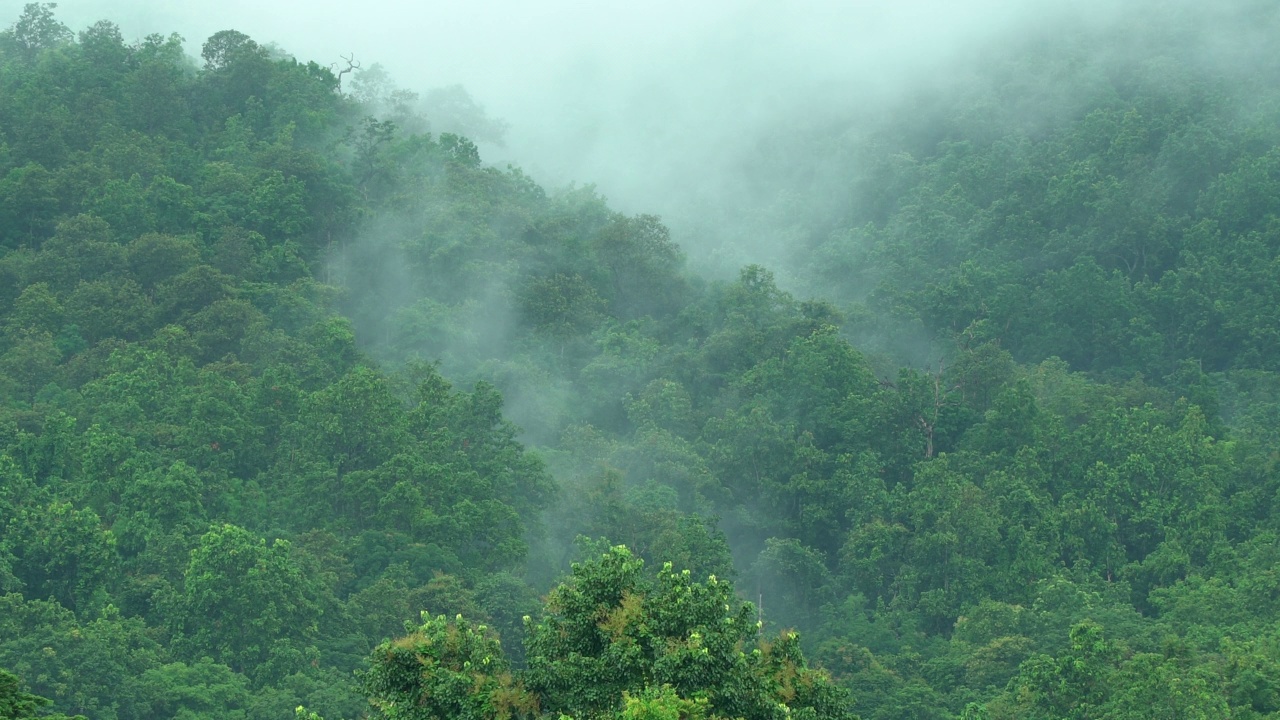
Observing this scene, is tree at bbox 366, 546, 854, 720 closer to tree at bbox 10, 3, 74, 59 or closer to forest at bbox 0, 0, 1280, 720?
forest at bbox 0, 0, 1280, 720

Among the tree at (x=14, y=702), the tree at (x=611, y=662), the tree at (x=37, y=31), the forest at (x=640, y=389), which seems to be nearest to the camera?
the tree at (x=14, y=702)

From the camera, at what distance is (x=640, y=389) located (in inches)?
1989

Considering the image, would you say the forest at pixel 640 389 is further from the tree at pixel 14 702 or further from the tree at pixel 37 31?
the tree at pixel 14 702

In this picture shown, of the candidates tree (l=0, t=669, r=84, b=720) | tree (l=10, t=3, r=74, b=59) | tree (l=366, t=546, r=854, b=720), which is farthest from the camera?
tree (l=10, t=3, r=74, b=59)

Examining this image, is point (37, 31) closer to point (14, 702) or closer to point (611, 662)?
point (14, 702)

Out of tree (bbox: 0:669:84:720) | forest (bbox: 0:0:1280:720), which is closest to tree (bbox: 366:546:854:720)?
forest (bbox: 0:0:1280:720)

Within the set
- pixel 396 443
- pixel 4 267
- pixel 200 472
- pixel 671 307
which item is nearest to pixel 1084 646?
pixel 396 443

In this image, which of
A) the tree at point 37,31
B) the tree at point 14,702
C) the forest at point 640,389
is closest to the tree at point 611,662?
the forest at point 640,389

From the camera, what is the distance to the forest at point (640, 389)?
119ft

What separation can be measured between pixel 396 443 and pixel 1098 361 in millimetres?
21992

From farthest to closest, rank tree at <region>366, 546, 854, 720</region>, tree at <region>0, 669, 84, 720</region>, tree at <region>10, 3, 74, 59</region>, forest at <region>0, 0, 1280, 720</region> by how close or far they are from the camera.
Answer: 1. tree at <region>10, 3, 74, 59</region>
2. forest at <region>0, 0, 1280, 720</region>
3. tree at <region>366, 546, 854, 720</region>
4. tree at <region>0, 669, 84, 720</region>

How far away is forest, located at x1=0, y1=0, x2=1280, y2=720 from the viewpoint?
1422 inches

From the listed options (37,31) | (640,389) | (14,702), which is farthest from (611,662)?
(37,31)

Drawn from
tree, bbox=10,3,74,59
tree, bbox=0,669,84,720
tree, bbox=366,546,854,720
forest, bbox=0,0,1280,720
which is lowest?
tree, bbox=0,669,84,720
